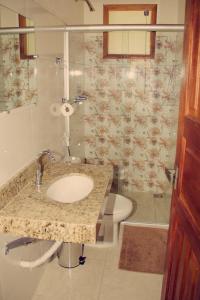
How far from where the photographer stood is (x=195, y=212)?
1.06m

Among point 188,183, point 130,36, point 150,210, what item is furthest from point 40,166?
point 130,36

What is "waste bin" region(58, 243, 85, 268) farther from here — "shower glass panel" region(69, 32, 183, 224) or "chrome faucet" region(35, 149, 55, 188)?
"shower glass panel" region(69, 32, 183, 224)

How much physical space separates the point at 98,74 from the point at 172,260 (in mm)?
2198

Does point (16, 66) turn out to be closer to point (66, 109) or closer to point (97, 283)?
point (66, 109)

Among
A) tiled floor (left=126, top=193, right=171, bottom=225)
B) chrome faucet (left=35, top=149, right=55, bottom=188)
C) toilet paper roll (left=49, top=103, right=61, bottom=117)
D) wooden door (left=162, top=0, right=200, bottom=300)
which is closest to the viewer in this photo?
wooden door (left=162, top=0, right=200, bottom=300)

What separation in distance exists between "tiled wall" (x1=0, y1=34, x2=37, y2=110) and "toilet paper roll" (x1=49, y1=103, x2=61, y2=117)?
37 centimetres

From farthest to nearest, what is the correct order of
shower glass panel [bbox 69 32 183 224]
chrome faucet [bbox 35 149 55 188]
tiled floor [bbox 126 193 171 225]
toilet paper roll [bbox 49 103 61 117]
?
shower glass panel [bbox 69 32 183 224]
tiled floor [bbox 126 193 171 225]
toilet paper roll [bbox 49 103 61 117]
chrome faucet [bbox 35 149 55 188]

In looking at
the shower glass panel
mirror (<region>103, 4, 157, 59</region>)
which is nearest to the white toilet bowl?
the shower glass panel

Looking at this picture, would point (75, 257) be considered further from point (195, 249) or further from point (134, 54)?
point (134, 54)

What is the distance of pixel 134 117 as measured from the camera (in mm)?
3115

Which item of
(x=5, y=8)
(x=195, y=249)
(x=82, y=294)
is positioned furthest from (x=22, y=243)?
(x=5, y=8)

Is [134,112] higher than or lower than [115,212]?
higher

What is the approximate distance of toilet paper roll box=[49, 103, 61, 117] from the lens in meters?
2.00

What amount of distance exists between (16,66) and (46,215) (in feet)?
2.54
